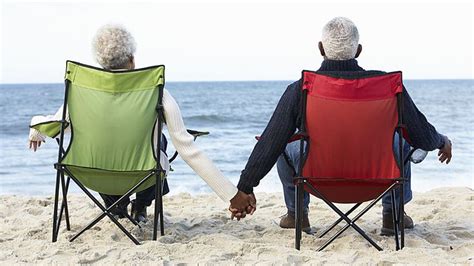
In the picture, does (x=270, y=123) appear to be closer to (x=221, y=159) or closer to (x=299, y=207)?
(x=299, y=207)

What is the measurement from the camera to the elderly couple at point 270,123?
325cm

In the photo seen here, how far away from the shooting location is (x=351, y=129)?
3127mm

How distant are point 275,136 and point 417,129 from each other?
67 cm

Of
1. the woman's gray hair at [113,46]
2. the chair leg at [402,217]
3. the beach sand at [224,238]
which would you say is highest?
the woman's gray hair at [113,46]

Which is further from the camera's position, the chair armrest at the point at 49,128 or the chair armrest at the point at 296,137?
the chair armrest at the point at 49,128

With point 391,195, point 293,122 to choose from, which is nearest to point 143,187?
point 293,122

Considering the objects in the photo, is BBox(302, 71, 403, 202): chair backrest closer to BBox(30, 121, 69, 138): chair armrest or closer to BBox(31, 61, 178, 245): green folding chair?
BBox(31, 61, 178, 245): green folding chair

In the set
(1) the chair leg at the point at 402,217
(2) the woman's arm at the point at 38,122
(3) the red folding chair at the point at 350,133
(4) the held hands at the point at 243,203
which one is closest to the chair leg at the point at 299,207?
(3) the red folding chair at the point at 350,133

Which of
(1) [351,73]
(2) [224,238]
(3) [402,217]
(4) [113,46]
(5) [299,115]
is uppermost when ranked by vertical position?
(4) [113,46]

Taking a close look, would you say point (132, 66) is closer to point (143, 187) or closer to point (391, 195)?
point (143, 187)

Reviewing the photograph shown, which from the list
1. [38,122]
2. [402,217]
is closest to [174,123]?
[38,122]

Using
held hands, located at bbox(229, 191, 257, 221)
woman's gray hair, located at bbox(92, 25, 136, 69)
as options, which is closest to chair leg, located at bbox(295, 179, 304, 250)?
held hands, located at bbox(229, 191, 257, 221)

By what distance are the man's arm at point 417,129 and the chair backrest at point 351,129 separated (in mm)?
110

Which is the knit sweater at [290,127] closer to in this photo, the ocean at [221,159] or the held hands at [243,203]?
the held hands at [243,203]
